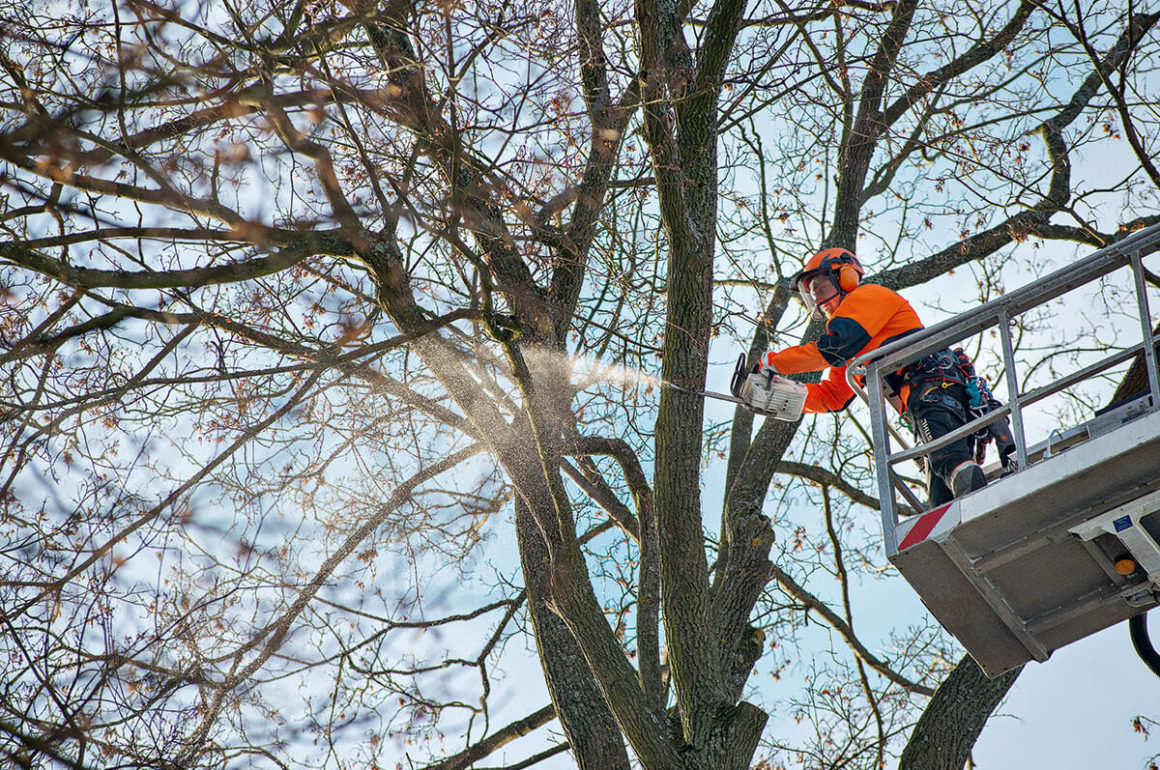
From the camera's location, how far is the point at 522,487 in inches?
219

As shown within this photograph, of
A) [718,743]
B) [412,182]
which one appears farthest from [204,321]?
[718,743]

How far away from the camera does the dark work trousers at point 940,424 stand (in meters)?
4.74

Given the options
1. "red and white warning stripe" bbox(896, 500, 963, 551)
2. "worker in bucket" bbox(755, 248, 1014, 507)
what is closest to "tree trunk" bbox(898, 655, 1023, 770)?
"worker in bucket" bbox(755, 248, 1014, 507)

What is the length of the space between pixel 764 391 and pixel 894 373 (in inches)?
27.0

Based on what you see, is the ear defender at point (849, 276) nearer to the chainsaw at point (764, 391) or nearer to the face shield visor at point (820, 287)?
the face shield visor at point (820, 287)

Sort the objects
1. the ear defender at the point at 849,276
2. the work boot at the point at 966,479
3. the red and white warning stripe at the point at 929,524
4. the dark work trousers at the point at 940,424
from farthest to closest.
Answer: the ear defender at the point at 849,276
the dark work trousers at the point at 940,424
the work boot at the point at 966,479
the red and white warning stripe at the point at 929,524

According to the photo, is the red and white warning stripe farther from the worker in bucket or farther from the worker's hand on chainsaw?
the worker's hand on chainsaw

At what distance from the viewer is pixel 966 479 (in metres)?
4.56

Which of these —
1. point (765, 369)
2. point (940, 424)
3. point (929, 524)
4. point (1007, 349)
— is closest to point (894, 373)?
point (940, 424)

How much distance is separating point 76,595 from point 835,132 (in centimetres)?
668

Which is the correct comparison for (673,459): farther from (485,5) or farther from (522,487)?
(485,5)

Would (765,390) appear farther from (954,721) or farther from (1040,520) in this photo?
(954,721)

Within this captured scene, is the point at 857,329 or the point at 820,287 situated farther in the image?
the point at 820,287

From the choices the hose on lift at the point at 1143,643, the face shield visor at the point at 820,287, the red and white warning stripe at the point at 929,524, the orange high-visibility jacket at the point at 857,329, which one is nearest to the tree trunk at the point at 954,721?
the hose on lift at the point at 1143,643
